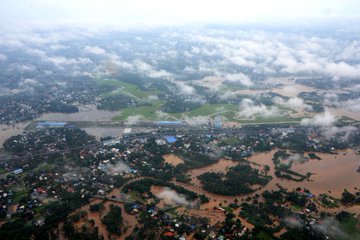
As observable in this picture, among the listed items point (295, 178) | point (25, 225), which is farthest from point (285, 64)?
point (25, 225)

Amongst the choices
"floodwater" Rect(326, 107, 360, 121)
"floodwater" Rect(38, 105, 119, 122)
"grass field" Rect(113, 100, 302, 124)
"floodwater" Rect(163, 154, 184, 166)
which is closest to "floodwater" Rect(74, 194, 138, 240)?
"floodwater" Rect(163, 154, 184, 166)

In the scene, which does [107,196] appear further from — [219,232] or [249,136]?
[249,136]

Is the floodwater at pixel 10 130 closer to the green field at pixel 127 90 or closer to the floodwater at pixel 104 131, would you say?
the floodwater at pixel 104 131

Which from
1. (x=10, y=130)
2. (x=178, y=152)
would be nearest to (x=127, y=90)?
(x=10, y=130)

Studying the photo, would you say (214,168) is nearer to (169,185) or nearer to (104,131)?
(169,185)

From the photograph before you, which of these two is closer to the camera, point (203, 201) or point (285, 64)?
point (203, 201)

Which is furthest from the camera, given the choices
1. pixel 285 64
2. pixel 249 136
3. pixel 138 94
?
pixel 285 64
